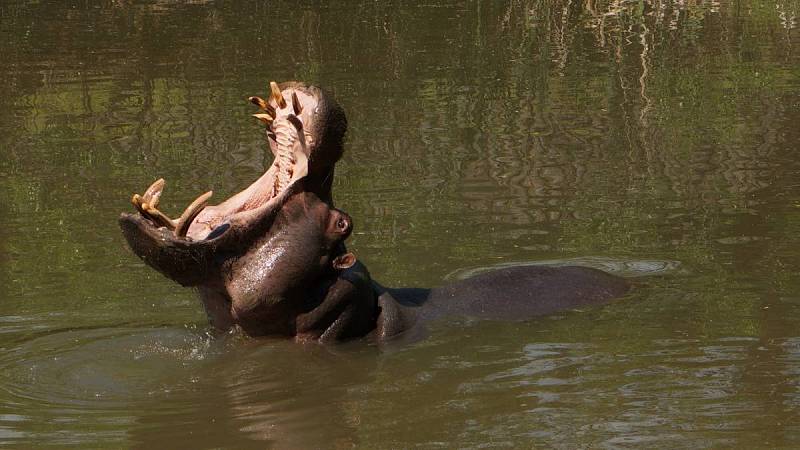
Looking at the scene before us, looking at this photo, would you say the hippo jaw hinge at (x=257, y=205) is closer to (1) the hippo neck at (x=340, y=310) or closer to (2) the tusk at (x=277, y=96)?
(2) the tusk at (x=277, y=96)

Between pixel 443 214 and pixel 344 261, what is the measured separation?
9.81ft

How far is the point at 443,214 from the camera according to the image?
377 inches

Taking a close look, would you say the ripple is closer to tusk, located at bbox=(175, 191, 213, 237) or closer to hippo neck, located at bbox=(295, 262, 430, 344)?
hippo neck, located at bbox=(295, 262, 430, 344)

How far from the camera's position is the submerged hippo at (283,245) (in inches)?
250

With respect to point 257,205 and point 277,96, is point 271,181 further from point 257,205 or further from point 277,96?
point 277,96

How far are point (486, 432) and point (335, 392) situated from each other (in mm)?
980

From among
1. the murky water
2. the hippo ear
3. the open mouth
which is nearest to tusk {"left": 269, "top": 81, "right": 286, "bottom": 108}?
the open mouth

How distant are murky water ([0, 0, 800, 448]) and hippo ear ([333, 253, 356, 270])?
1.53ft

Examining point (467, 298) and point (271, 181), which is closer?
point (271, 181)

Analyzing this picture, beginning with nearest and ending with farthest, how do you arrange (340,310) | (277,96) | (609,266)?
(277,96), (340,310), (609,266)

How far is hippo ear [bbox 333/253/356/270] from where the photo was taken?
6641 millimetres

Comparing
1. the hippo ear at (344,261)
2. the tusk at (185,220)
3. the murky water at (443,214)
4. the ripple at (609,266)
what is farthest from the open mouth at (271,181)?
the ripple at (609,266)

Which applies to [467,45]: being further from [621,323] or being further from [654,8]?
[621,323]

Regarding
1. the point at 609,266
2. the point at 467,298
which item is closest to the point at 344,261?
the point at 467,298
